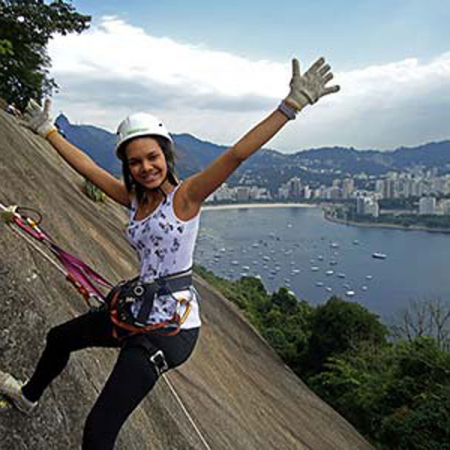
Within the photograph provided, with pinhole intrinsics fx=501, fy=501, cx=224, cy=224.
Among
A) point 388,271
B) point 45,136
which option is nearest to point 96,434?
point 45,136

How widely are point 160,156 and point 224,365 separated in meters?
5.49

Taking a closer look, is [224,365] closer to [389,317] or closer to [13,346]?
[13,346]

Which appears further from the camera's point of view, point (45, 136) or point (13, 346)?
point (45, 136)

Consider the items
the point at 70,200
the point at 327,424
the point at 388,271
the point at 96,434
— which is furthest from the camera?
the point at 388,271

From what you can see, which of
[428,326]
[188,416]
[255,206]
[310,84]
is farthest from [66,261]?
[255,206]

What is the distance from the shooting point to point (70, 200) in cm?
700

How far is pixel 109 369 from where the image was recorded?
3.70 m

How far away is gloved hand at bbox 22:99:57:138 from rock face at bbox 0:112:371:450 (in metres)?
0.83

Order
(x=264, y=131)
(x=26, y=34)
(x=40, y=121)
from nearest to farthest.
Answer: (x=264, y=131)
(x=40, y=121)
(x=26, y=34)

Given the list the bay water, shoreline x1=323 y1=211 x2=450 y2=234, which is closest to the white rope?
the bay water

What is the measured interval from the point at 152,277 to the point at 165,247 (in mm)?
154

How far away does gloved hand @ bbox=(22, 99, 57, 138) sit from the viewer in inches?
113

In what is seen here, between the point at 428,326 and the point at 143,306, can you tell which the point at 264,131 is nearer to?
the point at 143,306

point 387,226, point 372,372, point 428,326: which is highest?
point 387,226
